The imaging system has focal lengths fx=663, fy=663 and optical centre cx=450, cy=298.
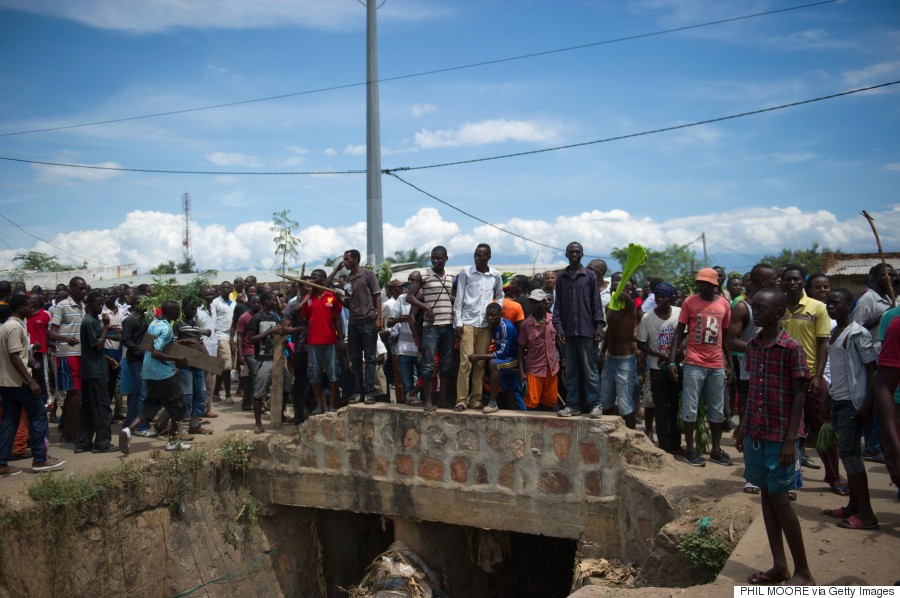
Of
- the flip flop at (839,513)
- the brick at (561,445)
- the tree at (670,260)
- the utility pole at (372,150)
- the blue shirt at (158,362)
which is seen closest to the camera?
the flip flop at (839,513)

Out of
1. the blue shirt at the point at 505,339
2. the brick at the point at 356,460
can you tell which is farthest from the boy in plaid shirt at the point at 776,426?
the brick at the point at 356,460

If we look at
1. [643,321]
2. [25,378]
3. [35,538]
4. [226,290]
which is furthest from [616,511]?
[226,290]

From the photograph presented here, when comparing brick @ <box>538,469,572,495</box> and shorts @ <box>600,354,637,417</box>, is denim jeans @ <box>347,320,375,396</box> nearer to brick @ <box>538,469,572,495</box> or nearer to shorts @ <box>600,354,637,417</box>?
brick @ <box>538,469,572,495</box>

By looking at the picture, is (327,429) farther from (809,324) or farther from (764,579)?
(809,324)

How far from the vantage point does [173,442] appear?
854 centimetres

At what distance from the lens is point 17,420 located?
Answer: 7.75 m

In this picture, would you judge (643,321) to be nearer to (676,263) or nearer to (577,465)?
(577,465)

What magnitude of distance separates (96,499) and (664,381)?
21.7 feet

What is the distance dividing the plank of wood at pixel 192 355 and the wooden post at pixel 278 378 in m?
0.73

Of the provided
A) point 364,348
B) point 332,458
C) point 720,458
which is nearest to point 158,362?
point 332,458

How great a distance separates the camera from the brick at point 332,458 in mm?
8555

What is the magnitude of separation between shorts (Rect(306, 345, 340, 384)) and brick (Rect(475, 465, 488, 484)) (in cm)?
225

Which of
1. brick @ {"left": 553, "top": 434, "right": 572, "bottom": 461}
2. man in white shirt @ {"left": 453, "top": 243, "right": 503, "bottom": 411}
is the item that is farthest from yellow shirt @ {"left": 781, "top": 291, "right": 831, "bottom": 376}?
man in white shirt @ {"left": 453, "top": 243, "right": 503, "bottom": 411}

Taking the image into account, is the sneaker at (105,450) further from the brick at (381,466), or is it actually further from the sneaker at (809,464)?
the sneaker at (809,464)
